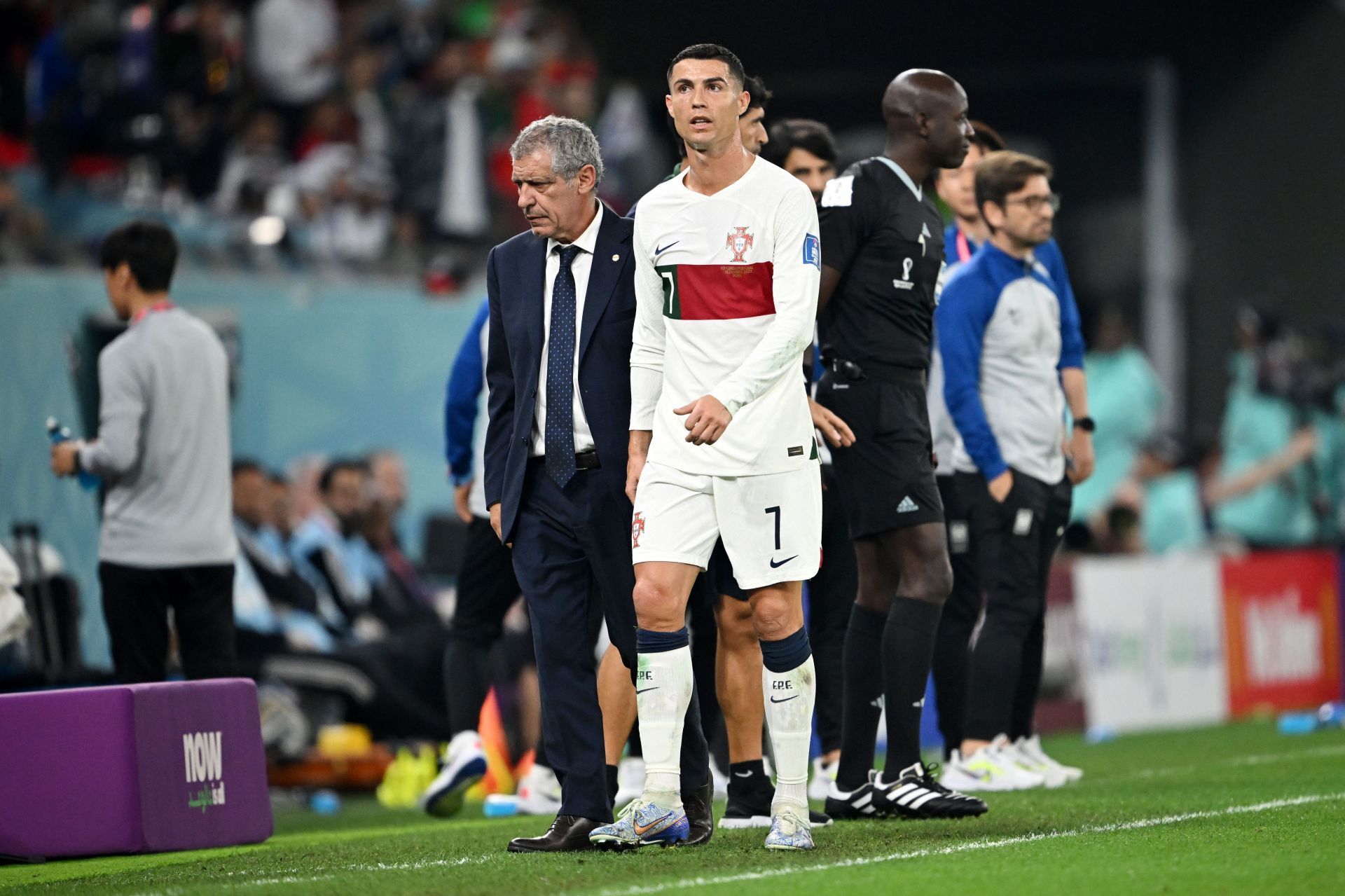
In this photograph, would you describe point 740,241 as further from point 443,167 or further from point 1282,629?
point 443,167

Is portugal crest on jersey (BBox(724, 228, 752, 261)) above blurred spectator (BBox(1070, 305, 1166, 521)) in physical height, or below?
above

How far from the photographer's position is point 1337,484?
1548cm

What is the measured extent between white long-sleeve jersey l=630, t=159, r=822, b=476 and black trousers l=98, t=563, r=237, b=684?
2816 millimetres

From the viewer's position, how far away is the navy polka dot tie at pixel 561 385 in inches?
233

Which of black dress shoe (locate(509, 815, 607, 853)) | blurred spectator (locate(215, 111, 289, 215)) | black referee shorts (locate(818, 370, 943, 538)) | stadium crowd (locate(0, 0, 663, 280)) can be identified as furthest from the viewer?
blurred spectator (locate(215, 111, 289, 215))

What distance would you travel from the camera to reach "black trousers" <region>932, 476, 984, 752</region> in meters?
8.19

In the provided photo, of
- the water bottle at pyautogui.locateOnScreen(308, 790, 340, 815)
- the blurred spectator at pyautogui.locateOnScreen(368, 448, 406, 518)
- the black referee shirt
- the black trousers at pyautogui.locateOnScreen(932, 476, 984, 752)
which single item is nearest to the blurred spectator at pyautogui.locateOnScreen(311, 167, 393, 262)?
the blurred spectator at pyautogui.locateOnScreen(368, 448, 406, 518)

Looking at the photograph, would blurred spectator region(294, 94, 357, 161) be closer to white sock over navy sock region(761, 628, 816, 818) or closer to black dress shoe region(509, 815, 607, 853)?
black dress shoe region(509, 815, 607, 853)

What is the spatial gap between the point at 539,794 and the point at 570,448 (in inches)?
103

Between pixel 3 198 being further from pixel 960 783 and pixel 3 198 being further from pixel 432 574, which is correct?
pixel 960 783

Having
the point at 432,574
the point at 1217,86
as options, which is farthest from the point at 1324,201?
the point at 432,574

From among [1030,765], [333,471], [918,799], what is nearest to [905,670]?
[918,799]

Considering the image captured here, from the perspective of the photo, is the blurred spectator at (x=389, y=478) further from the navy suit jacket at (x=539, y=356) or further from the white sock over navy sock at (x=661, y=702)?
the white sock over navy sock at (x=661, y=702)

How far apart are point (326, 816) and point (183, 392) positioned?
247cm
